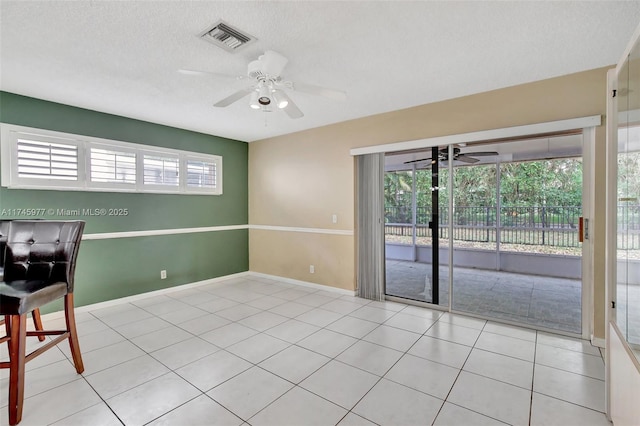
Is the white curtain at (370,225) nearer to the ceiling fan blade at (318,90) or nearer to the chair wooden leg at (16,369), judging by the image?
the ceiling fan blade at (318,90)

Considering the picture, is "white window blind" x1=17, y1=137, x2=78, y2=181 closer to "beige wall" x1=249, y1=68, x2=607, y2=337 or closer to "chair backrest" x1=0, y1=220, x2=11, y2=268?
"chair backrest" x1=0, y1=220, x2=11, y2=268

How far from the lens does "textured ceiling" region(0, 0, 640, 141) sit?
191cm

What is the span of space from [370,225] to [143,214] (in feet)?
10.8

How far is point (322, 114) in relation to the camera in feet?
13.3

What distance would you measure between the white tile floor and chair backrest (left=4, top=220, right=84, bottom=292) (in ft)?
2.56

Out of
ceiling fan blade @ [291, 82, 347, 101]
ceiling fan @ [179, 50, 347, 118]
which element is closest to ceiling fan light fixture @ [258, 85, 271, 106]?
ceiling fan @ [179, 50, 347, 118]

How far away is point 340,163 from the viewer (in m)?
4.45

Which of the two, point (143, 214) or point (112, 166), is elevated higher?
point (112, 166)

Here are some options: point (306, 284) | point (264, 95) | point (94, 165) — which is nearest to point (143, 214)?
point (94, 165)

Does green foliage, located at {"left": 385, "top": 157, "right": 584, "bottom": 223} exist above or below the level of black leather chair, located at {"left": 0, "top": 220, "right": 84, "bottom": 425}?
above

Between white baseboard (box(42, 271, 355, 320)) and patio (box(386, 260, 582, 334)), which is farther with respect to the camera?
white baseboard (box(42, 271, 355, 320))

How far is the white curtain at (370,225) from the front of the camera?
4.14 metres

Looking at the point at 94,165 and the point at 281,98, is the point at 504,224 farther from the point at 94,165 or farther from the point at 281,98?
the point at 94,165

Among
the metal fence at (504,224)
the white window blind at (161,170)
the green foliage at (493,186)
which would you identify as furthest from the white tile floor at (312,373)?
the white window blind at (161,170)
